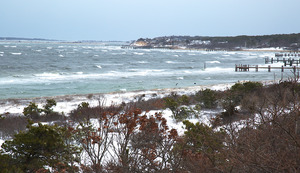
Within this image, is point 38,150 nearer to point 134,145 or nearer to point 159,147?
point 134,145

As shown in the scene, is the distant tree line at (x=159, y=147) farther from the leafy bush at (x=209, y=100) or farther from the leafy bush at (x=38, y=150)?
the leafy bush at (x=209, y=100)

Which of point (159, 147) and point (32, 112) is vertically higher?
point (159, 147)

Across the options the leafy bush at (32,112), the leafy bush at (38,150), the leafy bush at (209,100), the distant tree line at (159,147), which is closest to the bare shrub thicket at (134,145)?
the distant tree line at (159,147)

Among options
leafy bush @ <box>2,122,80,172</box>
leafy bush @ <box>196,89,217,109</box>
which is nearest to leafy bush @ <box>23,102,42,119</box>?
leafy bush @ <box>196,89,217,109</box>

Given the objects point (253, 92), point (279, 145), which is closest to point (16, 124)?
point (279, 145)

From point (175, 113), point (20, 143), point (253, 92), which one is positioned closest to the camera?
point (20, 143)

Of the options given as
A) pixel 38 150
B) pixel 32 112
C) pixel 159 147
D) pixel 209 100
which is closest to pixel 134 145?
pixel 159 147

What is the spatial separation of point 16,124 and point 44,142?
6469mm

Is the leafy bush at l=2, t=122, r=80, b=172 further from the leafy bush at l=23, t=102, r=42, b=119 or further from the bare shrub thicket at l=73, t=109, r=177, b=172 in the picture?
the leafy bush at l=23, t=102, r=42, b=119

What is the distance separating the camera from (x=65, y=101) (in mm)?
20578

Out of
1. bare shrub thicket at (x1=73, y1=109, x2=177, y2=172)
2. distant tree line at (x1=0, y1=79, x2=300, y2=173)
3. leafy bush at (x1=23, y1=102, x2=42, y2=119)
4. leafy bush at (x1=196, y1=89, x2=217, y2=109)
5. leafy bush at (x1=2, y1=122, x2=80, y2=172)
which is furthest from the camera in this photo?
leafy bush at (x1=196, y1=89, x2=217, y2=109)

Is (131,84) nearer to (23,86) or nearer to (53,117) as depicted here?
(23,86)

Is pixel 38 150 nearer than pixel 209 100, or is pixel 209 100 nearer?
pixel 38 150

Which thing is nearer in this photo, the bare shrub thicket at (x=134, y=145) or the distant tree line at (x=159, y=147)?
the distant tree line at (x=159, y=147)
